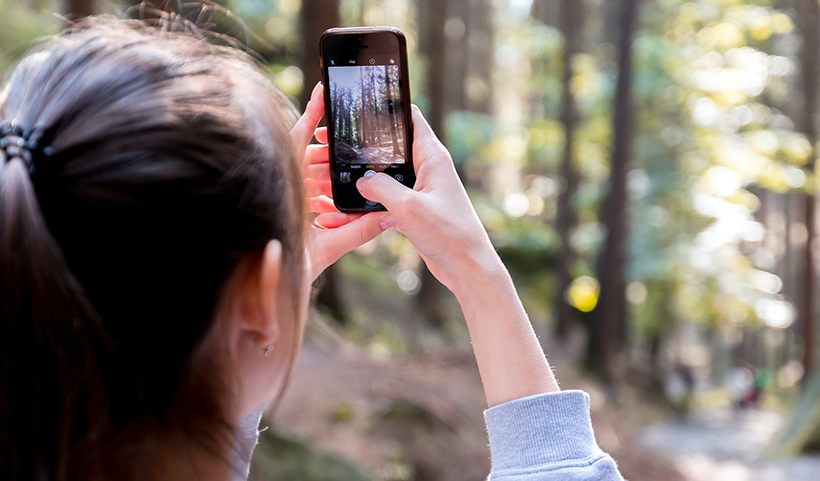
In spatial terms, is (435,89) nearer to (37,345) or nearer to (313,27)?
(313,27)

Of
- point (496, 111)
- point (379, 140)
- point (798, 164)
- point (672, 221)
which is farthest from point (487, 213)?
point (379, 140)

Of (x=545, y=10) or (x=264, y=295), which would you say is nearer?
(x=264, y=295)

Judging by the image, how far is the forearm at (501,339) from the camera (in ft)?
3.98

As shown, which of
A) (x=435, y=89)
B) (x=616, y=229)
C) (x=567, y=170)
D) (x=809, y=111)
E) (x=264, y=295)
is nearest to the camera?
(x=264, y=295)

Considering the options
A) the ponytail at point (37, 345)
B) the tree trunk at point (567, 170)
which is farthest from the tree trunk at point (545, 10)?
the ponytail at point (37, 345)

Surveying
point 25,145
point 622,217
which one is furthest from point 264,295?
point 622,217

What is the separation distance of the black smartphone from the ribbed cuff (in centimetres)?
67

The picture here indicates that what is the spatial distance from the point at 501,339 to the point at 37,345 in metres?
0.79

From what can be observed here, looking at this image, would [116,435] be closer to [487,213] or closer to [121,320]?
[121,320]

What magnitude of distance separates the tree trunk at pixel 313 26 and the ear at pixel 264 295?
723cm

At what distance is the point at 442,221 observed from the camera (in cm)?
132

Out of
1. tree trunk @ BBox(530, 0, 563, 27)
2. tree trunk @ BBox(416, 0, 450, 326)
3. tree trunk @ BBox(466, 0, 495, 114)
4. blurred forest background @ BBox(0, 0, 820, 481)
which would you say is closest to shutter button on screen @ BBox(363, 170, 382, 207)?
blurred forest background @ BBox(0, 0, 820, 481)

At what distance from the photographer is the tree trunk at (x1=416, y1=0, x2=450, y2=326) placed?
11.9 m

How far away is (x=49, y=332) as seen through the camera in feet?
2.91
